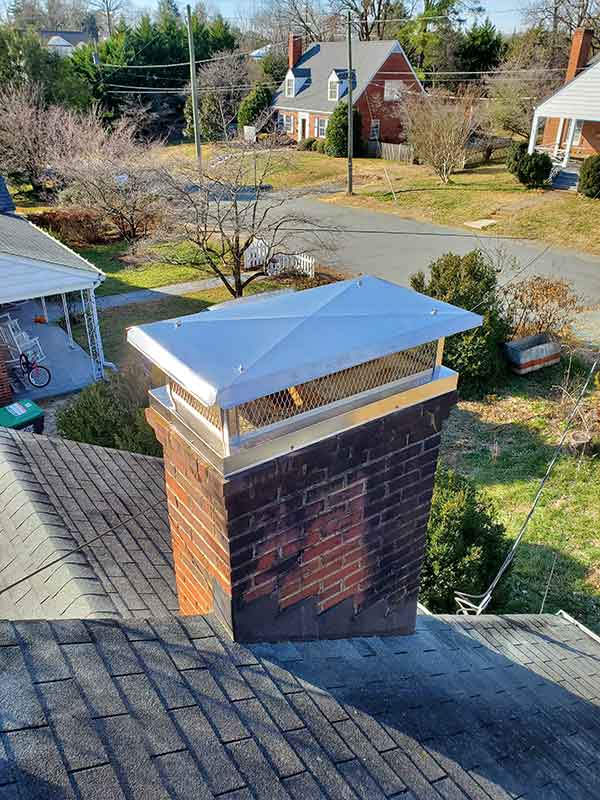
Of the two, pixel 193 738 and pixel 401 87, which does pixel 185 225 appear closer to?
pixel 193 738

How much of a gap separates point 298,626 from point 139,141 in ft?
115

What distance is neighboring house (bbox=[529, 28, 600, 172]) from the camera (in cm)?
2822

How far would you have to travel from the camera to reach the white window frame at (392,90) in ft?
132

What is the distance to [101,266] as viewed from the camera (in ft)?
73.5

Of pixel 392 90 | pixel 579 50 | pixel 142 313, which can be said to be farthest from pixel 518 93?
pixel 142 313

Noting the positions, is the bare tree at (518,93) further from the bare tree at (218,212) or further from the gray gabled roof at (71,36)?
the gray gabled roof at (71,36)

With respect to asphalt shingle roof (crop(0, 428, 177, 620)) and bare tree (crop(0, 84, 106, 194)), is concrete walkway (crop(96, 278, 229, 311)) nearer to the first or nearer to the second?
bare tree (crop(0, 84, 106, 194))

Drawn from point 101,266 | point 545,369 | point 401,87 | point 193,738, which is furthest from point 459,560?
point 401,87

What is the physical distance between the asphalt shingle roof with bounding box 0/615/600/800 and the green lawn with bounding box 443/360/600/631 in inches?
197

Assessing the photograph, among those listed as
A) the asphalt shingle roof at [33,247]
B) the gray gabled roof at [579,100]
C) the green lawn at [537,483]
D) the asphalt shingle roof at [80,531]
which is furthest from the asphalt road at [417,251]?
the asphalt shingle roof at [80,531]

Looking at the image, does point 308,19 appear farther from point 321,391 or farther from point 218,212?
point 321,391

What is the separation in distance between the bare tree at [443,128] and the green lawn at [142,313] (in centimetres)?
1595

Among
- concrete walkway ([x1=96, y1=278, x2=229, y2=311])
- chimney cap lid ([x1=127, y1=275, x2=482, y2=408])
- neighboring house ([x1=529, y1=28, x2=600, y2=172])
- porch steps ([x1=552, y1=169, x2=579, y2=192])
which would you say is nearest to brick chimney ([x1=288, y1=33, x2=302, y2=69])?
neighboring house ([x1=529, y1=28, x2=600, y2=172])

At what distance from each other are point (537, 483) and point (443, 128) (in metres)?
25.1
